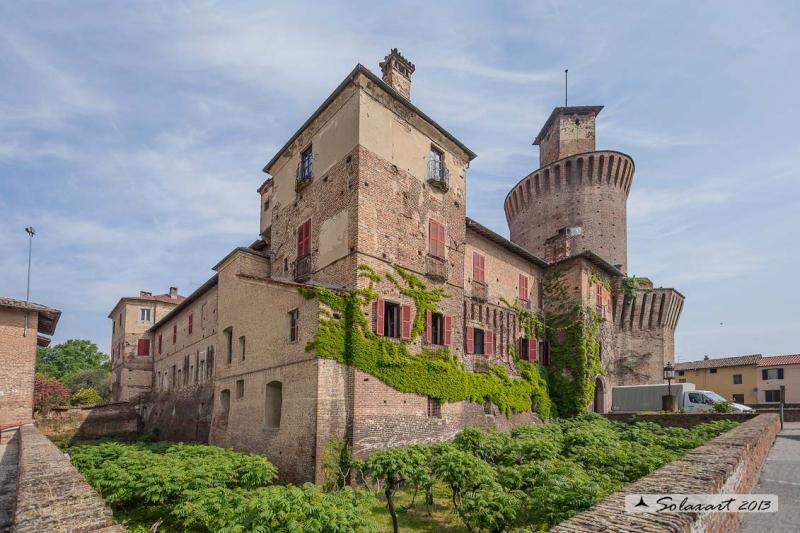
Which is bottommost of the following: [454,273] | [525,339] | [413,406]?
[413,406]

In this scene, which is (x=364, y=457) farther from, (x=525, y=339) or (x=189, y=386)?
(x=189, y=386)

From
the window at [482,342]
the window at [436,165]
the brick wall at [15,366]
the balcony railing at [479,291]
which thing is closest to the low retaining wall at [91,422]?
the brick wall at [15,366]

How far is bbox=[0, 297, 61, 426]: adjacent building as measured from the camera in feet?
64.3

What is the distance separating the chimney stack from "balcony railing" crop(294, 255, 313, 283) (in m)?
8.13

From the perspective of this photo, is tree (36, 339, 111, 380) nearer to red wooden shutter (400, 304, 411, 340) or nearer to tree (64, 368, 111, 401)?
tree (64, 368, 111, 401)

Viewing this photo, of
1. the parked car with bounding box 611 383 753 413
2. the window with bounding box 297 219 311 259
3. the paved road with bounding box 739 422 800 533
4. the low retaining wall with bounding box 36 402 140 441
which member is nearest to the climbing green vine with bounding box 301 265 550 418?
the window with bounding box 297 219 311 259

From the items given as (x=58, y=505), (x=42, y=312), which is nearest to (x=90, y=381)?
(x=42, y=312)

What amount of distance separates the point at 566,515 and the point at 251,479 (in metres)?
9.11

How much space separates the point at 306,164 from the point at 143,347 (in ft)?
94.4

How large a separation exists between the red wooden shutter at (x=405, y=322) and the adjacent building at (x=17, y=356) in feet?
56.1

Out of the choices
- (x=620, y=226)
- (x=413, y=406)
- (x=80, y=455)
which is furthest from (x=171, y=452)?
(x=620, y=226)

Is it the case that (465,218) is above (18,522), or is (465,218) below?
above

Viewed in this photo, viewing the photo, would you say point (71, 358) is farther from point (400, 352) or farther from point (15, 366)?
point (400, 352)

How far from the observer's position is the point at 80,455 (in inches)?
518
